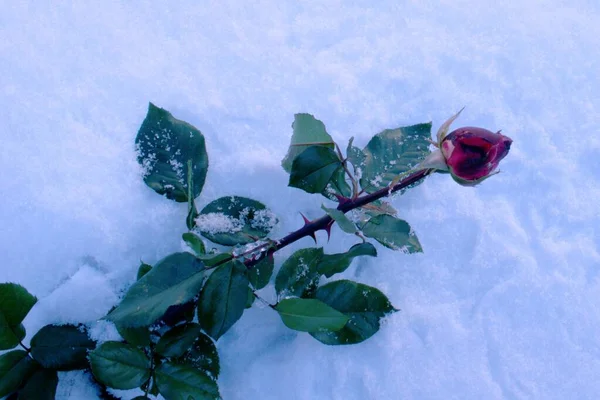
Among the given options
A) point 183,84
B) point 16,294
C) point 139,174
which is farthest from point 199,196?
point 16,294

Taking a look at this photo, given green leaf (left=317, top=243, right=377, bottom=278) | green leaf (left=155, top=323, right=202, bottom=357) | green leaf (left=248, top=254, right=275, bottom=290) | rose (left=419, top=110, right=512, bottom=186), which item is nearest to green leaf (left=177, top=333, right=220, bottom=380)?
green leaf (left=155, top=323, right=202, bottom=357)

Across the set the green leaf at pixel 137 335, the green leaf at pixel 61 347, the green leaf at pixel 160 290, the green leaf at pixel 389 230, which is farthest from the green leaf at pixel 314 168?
the green leaf at pixel 61 347

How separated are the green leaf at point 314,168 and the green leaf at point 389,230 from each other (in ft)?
0.39

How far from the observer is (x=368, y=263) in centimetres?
109

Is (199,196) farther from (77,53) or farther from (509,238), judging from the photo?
(509,238)

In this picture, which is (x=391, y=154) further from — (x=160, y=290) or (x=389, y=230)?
(x=160, y=290)

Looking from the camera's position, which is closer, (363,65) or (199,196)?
(199,196)

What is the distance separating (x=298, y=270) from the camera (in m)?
0.99

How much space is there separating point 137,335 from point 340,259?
38cm

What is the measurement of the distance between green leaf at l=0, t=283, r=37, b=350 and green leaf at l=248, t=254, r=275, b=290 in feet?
1.19

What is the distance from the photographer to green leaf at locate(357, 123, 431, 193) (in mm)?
1025

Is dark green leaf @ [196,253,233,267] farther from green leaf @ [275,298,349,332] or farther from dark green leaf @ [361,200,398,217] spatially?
dark green leaf @ [361,200,398,217]

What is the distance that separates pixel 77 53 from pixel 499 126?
0.94 meters

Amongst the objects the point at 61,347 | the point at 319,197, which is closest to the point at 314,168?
the point at 319,197
